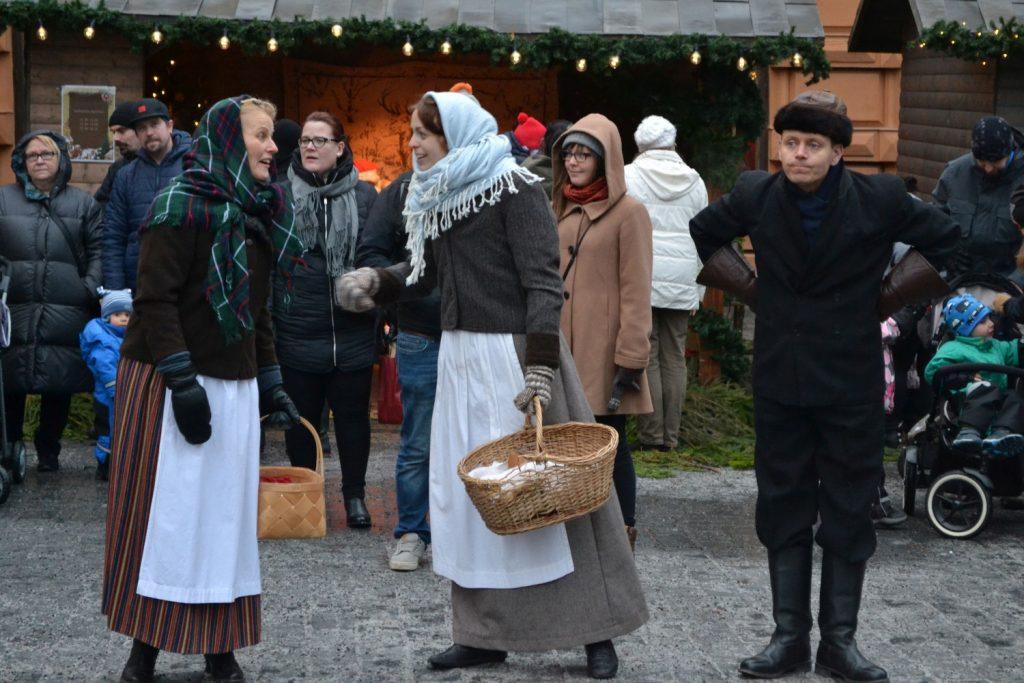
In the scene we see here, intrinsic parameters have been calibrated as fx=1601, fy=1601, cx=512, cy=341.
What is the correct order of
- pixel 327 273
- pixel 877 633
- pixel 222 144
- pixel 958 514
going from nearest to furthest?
pixel 222 144
pixel 877 633
pixel 327 273
pixel 958 514

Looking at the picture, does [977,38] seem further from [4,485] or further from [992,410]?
[4,485]

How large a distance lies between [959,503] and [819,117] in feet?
11.2

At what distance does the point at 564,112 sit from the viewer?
13117 mm

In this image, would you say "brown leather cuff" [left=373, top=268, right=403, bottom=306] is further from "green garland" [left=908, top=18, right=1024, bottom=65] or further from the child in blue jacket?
"green garland" [left=908, top=18, right=1024, bottom=65]

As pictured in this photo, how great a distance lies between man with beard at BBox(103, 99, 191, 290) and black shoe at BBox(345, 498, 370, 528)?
2123 mm

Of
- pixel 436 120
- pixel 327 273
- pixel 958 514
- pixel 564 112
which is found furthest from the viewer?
pixel 564 112

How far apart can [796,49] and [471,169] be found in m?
5.86

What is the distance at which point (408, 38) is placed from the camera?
10797 millimetres

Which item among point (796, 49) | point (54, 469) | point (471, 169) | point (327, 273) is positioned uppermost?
point (796, 49)

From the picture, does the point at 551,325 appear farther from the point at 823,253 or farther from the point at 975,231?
the point at 975,231

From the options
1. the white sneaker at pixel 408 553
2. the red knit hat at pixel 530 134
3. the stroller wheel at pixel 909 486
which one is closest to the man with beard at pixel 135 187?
the red knit hat at pixel 530 134

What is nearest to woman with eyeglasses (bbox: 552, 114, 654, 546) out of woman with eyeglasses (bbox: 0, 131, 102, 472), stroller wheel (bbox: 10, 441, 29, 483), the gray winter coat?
the gray winter coat

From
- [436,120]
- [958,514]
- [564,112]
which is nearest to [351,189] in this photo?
[436,120]

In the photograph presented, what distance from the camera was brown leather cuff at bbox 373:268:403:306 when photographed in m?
5.78
